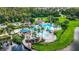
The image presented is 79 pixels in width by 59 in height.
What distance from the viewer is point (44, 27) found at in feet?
6.55

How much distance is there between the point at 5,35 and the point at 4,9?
0.63 feet

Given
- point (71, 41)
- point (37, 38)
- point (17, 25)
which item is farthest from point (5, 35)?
point (71, 41)
